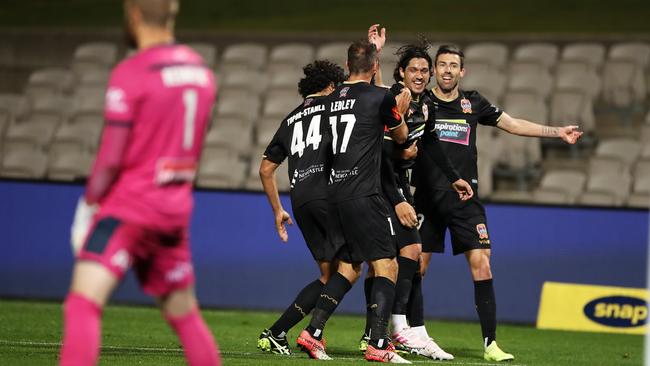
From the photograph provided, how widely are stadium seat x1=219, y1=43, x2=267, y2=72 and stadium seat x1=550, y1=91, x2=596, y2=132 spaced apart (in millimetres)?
5003

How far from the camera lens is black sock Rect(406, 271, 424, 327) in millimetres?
9406

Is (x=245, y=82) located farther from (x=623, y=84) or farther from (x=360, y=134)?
(x=360, y=134)

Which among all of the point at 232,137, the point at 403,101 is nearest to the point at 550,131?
the point at 403,101

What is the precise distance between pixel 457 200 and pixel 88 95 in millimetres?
10152

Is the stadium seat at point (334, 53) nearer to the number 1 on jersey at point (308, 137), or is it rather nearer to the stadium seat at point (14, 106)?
the stadium seat at point (14, 106)

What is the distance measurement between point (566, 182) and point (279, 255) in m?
4.42

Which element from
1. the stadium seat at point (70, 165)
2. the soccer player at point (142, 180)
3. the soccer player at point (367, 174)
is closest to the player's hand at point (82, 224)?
the soccer player at point (142, 180)

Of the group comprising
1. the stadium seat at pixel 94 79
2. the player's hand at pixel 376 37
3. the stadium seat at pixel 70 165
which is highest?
the player's hand at pixel 376 37

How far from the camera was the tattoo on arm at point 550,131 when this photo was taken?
9.40m

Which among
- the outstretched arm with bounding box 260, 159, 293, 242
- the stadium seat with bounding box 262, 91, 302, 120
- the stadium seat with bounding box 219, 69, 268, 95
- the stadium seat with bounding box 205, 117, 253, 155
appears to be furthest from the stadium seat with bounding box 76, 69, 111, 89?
the outstretched arm with bounding box 260, 159, 293, 242

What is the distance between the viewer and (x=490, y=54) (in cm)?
1766

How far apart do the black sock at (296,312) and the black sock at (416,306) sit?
0.93m

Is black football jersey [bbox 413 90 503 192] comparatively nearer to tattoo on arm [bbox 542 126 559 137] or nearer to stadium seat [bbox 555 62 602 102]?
tattoo on arm [bbox 542 126 559 137]

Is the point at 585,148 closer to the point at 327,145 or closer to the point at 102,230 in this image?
the point at 327,145
